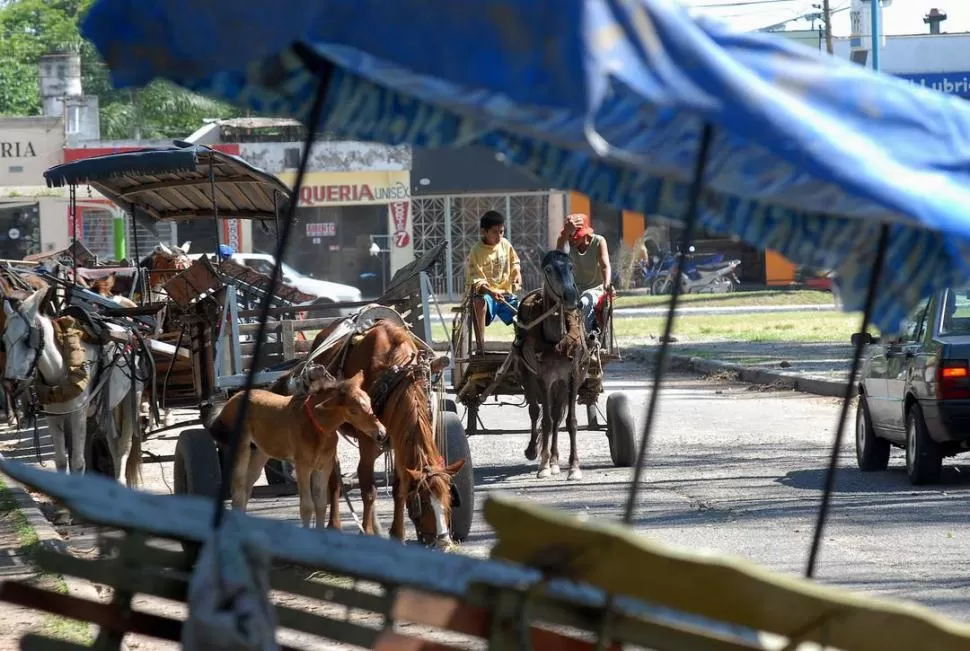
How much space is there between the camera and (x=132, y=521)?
13.3 feet

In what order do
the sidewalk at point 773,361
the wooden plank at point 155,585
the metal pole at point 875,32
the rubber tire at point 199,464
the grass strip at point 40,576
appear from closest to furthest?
the wooden plank at point 155,585 < the grass strip at point 40,576 < the rubber tire at point 199,464 < the sidewalk at point 773,361 < the metal pole at point 875,32

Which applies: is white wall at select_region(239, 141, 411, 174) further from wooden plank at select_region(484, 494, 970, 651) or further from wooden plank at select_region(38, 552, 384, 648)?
wooden plank at select_region(484, 494, 970, 651)

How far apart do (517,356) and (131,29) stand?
9975 mm

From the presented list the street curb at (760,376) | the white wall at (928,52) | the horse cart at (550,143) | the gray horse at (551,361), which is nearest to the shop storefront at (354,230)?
the white wall at (928,52)

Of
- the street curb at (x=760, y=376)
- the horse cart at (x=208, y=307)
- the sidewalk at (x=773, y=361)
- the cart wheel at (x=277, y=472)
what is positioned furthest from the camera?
the sidewalk at (x=773, y=361)

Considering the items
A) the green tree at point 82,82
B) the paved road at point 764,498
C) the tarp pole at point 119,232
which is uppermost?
the green tree at point 82,82

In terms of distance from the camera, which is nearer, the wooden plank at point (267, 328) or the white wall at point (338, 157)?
the wooden plank at point (267, 328)

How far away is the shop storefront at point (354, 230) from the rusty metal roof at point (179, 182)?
106 feet

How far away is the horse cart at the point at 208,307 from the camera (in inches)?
435

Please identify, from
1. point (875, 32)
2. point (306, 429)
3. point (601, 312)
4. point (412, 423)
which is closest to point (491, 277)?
point (601, 312)

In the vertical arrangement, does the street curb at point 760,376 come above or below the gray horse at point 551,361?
below

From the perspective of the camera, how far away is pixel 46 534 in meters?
10.5

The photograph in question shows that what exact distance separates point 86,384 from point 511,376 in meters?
4.09

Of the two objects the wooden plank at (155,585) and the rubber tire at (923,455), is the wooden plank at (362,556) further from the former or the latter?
the rubber tire at (923,455)
